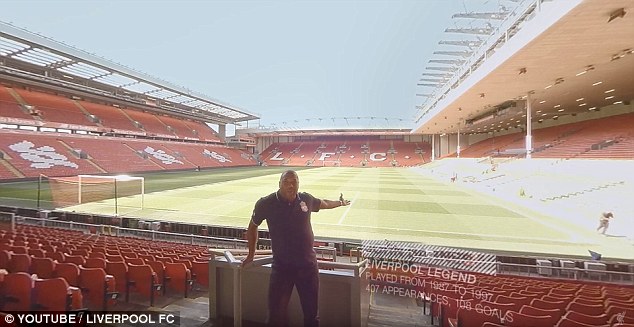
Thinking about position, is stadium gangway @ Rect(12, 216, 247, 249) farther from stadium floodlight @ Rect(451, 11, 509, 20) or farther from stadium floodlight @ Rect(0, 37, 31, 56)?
stadium floodlight @ Rect(451, 11, 509, 20)

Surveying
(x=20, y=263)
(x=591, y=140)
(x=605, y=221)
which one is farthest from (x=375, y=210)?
(x=591, y=140)

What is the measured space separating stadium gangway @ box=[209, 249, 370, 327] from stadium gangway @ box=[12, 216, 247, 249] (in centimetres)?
Answer: 561

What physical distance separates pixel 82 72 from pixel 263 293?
134 ft

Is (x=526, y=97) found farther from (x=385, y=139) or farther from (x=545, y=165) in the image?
(x=385, y=139)

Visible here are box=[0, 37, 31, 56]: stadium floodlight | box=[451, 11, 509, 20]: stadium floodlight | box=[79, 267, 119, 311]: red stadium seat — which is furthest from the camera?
box=[451, 11, 509, 20]: stadium floodlight

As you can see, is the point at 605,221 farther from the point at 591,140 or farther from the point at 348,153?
the point at 348,153

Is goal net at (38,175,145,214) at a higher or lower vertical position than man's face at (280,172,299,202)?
lower

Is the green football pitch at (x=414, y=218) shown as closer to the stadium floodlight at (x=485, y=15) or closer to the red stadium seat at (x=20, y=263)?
the red stadium seat at (x=20, y=263)

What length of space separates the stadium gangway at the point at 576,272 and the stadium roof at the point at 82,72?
31.7m

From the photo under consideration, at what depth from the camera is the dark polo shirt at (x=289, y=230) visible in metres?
2.72

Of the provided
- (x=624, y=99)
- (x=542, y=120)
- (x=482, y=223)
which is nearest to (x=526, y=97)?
(x=624, y=99)

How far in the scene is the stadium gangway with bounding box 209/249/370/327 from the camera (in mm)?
3008

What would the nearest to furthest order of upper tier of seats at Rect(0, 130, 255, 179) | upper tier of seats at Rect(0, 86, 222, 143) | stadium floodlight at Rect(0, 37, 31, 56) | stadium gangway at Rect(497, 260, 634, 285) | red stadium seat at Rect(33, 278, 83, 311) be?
red stadium seat at Rect(33, 278, 83, 311), stadium gangway at Rect(497, 260, 634, 285), stadium floodlight at Rect(0, 37, 31, 56), upper tier of seats at Rect(0, 130, 255, 179), upper tier of seats at Rect(0, 86, 222, 143)

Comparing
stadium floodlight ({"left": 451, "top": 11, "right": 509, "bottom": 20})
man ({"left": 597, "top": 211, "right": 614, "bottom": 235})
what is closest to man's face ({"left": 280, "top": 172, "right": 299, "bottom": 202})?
man ({"left": 597, "top": 211, "right": 614, "bottom": 235})
